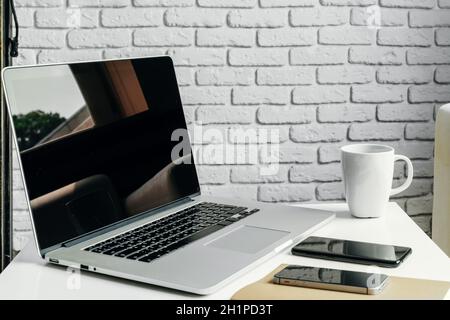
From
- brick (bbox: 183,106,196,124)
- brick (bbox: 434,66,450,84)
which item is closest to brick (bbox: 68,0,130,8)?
brick (bbox: 183,106,196,124)

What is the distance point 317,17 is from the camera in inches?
71.3

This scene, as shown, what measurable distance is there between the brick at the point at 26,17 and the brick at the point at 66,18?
1cm

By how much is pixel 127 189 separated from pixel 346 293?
1.42 feet

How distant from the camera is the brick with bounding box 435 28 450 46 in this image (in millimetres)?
1853

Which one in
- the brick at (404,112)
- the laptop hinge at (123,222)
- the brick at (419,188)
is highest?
the brick at (404,112)

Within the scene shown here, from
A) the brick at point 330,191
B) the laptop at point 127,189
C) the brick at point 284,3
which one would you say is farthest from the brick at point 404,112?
the laptop at point 127,189

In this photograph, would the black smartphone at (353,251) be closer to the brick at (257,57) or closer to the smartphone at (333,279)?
the smartphone at (333,279)

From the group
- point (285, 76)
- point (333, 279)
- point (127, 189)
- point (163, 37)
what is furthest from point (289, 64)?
point (333, 279)

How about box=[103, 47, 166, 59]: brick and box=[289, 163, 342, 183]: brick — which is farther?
box=[289, 163, 342, 183]: brick

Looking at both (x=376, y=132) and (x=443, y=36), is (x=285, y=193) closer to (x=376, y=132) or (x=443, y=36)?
(x=376, y=132)

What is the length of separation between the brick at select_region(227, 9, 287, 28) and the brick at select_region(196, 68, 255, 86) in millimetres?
123

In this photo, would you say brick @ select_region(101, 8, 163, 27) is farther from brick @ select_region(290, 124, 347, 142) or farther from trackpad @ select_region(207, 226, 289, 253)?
trackpad @ select_region(207, 226, 289, 253)

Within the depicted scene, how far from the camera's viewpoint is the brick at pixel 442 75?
187cm
